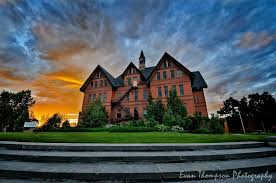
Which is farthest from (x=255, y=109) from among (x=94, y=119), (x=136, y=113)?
(x=94, y=119)

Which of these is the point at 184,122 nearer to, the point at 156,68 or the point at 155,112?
the point at 155,112

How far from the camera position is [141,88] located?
102ft

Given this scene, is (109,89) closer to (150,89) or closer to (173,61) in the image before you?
(150,89)

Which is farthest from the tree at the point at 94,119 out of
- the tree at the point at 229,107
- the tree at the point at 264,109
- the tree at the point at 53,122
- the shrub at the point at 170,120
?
the tree at the point at 229,107

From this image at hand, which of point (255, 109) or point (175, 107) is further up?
point (255, 109)

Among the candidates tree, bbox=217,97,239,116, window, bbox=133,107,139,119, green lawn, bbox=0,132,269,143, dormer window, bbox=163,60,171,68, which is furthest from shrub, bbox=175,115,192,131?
tree, bbox=217,97,239,116

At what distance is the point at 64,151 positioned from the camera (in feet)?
16.8

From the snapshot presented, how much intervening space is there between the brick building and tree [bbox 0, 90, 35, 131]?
20.2m

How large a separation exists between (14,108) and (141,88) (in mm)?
47466

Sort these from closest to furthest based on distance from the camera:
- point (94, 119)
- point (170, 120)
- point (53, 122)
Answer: point (170, 120), point (53, 122), point (94, 119)

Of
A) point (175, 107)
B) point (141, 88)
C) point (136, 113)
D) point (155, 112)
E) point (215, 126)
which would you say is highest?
point (141, 88)

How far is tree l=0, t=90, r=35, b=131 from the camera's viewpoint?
121ft

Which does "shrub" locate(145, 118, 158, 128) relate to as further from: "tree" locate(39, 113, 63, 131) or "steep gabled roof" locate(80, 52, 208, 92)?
"tree" locate(39, 113, 63, 131)

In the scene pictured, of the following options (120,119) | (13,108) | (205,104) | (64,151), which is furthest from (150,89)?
(13,108)
